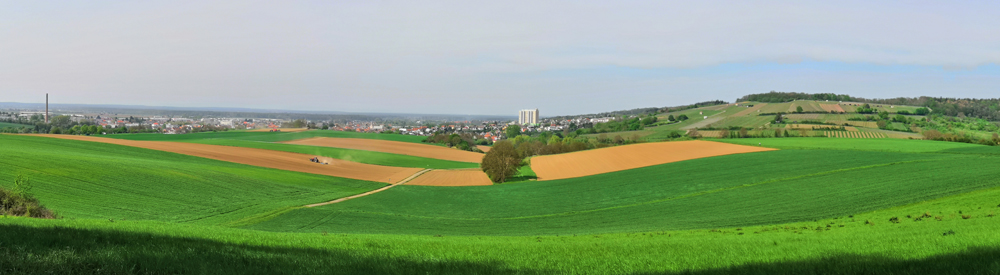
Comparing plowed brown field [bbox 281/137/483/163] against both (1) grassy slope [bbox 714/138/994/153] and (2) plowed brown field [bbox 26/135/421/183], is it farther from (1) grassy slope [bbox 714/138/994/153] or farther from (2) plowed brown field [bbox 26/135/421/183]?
Answer: (1) grassy slope [bbox 714/138/994/153]

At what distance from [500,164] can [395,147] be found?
1525 inches

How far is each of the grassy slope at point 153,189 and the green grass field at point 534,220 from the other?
0.19 metres

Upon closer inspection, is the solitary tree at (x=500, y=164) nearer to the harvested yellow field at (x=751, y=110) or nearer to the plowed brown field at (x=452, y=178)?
the plowed brown field at (x=452, y=178)

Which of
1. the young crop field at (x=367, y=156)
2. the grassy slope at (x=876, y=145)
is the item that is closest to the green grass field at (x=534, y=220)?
the grassy slope at (x=876, y=145)

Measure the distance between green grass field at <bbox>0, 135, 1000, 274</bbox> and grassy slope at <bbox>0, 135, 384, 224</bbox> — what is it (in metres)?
0.19

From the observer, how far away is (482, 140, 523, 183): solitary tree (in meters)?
59.9

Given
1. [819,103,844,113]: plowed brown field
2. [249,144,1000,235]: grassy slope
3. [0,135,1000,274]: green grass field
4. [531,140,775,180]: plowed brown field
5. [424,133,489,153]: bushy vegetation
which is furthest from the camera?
[819,103,844,113]: plowed brown field

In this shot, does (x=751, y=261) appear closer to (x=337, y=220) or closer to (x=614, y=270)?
(x=614, y=270)

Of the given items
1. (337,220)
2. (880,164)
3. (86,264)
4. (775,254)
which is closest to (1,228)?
(86,264)

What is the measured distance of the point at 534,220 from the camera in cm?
3048

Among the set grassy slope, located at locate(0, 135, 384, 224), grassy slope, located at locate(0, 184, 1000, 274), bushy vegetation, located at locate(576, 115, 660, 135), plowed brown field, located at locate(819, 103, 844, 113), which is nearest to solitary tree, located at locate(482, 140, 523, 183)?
grassy slope, located at locate(0, 135, 384, 224)

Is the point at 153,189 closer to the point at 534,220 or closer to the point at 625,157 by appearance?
the point at 534,220

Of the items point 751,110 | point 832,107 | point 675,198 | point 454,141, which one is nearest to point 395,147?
point 454,141

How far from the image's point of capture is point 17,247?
6.72 m
